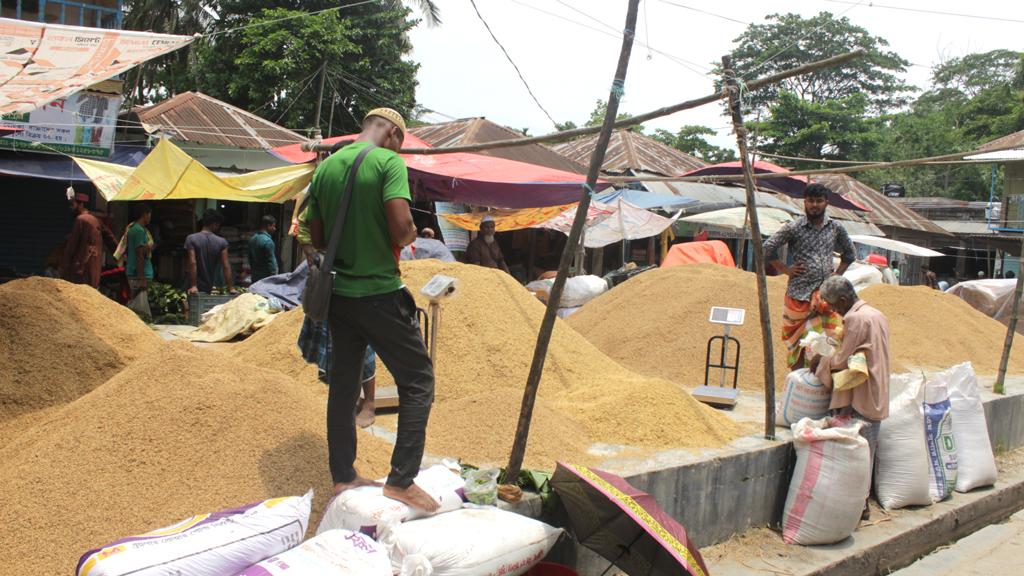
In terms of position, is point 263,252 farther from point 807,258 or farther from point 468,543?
point 468,543

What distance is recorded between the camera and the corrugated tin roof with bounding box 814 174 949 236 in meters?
22.5

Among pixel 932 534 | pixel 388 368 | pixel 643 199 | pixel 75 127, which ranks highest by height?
pixel 75 127

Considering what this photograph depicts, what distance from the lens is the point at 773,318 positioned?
763cm

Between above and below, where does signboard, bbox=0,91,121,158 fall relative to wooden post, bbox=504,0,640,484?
above

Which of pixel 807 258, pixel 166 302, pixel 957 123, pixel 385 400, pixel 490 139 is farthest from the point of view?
pixel 957 123

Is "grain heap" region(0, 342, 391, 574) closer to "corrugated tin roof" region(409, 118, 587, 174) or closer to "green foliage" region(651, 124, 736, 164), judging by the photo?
"corrugated tin roof" region(409, 118, 587, 174)

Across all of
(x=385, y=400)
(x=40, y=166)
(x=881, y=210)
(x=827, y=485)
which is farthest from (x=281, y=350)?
(x=881, y=210)

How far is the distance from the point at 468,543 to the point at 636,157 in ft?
46.4

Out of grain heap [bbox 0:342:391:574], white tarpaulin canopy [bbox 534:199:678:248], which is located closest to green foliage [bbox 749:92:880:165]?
white tarpaulin canopy [bbox 534:199:678:248]

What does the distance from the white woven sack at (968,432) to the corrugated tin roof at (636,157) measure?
9841 millimetres

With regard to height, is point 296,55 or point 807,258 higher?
point 296,55

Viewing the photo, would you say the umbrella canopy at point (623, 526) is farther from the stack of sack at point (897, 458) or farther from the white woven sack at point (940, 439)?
the white woven sack at point (940, 439)

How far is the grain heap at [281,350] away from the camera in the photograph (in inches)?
206

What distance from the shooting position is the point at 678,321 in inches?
296
